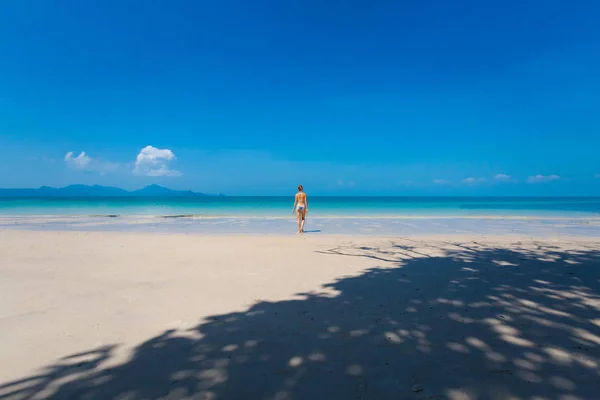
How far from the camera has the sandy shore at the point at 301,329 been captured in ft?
9.60

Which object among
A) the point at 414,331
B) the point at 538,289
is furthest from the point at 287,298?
the point at 538,289

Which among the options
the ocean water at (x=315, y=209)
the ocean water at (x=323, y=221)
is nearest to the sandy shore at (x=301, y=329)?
the ocean water at (x=323, y=221)

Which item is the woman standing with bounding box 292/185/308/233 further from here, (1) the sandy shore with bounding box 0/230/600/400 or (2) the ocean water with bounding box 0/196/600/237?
(1) the sandy shore with bounding box 0/230/600/400

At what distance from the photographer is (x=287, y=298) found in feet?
17.4

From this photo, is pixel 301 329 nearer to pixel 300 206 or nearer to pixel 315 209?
pixel 300 206

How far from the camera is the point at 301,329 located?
4.09 metres

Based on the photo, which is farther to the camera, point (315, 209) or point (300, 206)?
point (315, 209)

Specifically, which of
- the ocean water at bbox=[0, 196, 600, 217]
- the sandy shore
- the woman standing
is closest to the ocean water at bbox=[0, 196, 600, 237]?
the ocean water at bbox=[0, 196, 600, 217]

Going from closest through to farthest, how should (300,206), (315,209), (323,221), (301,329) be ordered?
(301,329)
(300,206)
(323,221)
(315,209)

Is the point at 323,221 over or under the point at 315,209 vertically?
under

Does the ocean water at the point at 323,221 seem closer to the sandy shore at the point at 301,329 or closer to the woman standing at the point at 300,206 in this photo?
the woman standing at the point at 300,206

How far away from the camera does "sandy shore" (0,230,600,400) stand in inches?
115

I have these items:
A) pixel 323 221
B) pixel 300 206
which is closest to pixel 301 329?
pixel 300 206

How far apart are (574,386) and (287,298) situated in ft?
11.8
